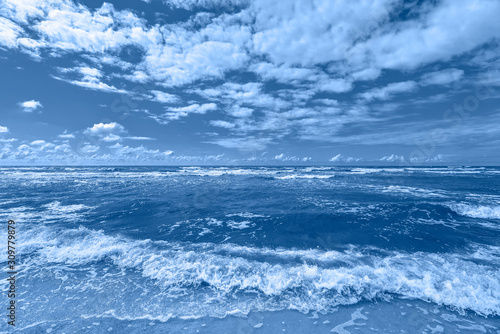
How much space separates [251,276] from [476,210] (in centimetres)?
1974

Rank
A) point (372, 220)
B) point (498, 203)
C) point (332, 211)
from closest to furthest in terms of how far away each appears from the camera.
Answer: point (372, 220) → point (332, 211) → point (498, 203)

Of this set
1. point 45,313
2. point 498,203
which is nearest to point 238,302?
point 45,313

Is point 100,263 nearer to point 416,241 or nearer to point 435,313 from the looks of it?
point 435,313

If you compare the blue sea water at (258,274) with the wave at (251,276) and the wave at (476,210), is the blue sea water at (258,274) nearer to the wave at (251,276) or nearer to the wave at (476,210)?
the wave at (251,276)

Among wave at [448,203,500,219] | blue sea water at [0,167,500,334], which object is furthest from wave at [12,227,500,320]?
wave at [448,203,500,219]

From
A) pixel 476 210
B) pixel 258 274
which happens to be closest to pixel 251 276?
pixel 258 274

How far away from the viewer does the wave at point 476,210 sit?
49.3ft

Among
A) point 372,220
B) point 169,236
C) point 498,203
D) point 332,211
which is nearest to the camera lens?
point 169,236

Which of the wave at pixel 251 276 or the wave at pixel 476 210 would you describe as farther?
the wave at pixel 476 210

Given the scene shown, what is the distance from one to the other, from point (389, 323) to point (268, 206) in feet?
44.4

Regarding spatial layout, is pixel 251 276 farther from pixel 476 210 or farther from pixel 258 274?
pixel 476 210

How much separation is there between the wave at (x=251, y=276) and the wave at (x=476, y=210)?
32.7ft

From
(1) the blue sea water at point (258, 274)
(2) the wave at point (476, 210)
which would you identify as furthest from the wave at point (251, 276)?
(2) the wave at point (476, 210)

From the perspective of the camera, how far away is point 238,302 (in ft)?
20.0
